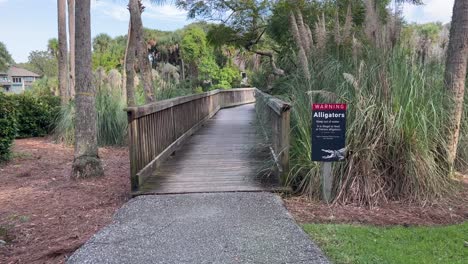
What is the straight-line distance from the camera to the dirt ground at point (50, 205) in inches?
143

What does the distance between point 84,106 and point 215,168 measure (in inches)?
92.9

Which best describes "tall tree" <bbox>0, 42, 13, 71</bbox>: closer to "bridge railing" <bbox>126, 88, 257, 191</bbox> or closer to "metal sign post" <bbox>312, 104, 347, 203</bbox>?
"bridge railing" <bbox>126, 88, 257, 191</bbox>

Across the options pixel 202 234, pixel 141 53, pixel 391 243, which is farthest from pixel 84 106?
pixel 391 243

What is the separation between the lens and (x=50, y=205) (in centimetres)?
489

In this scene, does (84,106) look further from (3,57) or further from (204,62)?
(3,57)

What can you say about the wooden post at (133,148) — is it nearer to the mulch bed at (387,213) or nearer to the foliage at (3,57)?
the mulch bed at (387,213)

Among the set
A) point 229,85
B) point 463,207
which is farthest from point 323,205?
point 229,85

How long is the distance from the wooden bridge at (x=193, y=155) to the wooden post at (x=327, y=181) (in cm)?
56

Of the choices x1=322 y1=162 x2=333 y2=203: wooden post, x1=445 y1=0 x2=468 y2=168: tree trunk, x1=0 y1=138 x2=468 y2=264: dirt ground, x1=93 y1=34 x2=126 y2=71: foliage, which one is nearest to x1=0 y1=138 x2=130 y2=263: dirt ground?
x1=0 y1=138 x2=468 y2=264: dirt ground

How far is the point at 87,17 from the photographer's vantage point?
6180 mm

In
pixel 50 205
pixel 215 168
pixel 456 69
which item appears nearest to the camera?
pixel 50 205

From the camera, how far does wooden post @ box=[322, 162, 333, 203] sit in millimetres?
4645

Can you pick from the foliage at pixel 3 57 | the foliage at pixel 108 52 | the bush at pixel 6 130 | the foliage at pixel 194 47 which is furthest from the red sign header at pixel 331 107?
the foliage at pixel 3 57

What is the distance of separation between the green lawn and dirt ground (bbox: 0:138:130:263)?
7.80 feet
